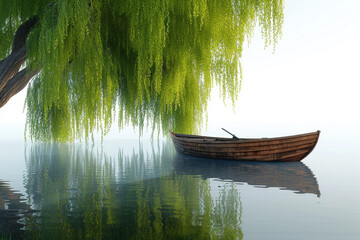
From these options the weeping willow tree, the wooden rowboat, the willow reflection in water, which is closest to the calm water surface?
the willow reflection in water

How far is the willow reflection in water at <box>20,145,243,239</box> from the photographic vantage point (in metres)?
4.17

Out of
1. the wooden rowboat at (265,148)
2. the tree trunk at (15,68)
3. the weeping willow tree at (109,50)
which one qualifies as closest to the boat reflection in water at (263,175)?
the wooden rowboat at (265,148)

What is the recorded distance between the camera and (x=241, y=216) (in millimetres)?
4938

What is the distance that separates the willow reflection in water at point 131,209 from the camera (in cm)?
417

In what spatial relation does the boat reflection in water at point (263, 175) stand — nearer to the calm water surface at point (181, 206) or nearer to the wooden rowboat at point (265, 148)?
the calm water surface at point (181, 206)

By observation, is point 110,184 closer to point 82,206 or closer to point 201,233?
point 82,206

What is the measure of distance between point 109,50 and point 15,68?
2.21 meters

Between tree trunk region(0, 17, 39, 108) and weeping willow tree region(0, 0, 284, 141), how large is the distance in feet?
0.07

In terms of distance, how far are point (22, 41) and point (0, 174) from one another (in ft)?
14.3

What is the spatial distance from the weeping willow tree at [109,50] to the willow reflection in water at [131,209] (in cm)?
148

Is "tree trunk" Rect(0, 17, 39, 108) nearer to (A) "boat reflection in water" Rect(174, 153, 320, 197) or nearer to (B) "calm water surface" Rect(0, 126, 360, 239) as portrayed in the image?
(B) "calm water surface" Rect(0, 126, 360, 239)

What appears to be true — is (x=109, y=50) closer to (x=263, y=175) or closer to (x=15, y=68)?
(x=15, y=68)

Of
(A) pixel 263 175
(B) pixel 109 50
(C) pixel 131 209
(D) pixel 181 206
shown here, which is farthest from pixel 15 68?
(A) pixel 263 175

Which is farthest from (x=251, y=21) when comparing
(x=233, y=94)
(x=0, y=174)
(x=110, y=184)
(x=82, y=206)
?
(x=0, y=174)
